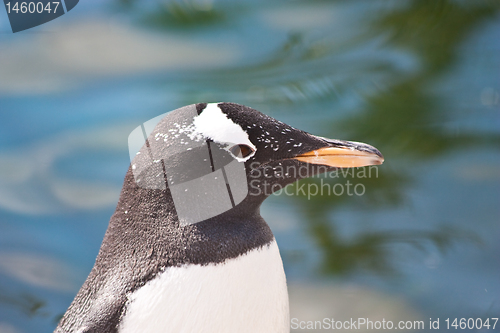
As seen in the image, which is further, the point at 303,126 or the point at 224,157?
the point at 303,126

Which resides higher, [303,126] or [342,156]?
[342,156]

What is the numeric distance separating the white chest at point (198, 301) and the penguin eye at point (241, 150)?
0.61 feet

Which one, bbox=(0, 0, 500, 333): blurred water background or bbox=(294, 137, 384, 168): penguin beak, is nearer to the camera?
bbox=(294, 137, 384, 168): penguin beak

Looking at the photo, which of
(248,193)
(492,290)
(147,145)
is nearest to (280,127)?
(248,193)

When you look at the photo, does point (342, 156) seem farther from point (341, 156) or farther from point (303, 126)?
point (303, 126)

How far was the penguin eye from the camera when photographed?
2.78 feet

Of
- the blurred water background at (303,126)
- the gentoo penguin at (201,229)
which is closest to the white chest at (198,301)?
the gentoo penguin at (201,229)

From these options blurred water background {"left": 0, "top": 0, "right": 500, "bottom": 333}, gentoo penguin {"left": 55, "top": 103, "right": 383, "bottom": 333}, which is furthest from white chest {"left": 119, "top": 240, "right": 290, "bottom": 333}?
blurred water background {"left": 0, "top": 0, "right": 500, "bottom": 333}

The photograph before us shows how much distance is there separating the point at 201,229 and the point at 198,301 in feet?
0.40

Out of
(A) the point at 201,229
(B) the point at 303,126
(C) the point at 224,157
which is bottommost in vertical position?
(B) the point at 303,126

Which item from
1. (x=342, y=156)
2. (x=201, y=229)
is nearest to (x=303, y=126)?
(x=342, y=156)

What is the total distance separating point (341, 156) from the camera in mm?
888

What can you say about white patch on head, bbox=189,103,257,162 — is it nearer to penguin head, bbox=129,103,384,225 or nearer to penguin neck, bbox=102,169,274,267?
penguin head, bbox=129,103,384,225

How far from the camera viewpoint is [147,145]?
86 cm
